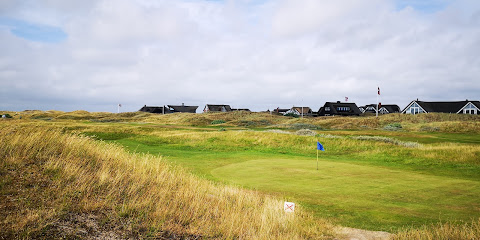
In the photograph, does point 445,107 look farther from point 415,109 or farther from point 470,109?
point 415,109

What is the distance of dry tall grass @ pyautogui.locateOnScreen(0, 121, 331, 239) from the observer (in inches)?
319

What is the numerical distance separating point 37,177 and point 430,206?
43.1 ft

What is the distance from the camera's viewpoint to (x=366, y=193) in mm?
13805

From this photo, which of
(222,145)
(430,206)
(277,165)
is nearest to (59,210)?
(430,206)

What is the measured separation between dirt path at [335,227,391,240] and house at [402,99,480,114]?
97.8 metres

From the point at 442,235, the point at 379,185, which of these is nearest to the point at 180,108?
the point at 379,185

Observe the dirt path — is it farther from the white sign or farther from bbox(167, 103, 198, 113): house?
bbox(167, 103, 198, 113): house

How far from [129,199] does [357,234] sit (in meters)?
6.64

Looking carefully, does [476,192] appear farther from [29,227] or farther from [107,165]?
[29,227]

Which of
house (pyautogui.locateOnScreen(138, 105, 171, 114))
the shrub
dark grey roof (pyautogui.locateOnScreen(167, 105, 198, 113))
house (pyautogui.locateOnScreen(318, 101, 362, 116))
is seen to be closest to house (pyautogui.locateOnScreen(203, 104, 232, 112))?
dark grey roof (pyautogui.locateOnScreen(167, 105, 198, 113))

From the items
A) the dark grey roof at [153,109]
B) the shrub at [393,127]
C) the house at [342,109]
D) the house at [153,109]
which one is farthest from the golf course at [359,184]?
the dark grey roof at [153,109]

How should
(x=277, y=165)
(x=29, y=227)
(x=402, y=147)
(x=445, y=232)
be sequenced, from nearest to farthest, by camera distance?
(x=29, y=227)
(x=445, y=232)
(x=277, y=165)
(x=402, y=147)

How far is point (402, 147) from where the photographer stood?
33.4m

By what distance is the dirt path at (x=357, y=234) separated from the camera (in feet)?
29.7
